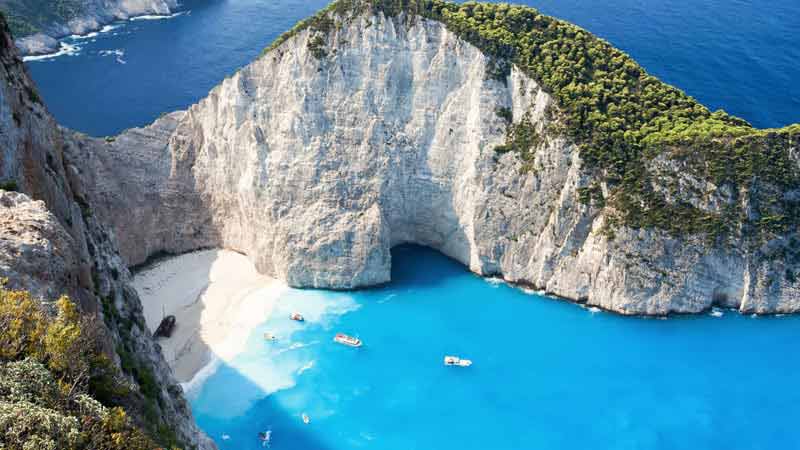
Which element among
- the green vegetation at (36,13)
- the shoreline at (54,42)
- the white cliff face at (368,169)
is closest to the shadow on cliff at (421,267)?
the white cliff face at (368,169)

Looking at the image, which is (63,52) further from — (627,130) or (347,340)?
(627,130)

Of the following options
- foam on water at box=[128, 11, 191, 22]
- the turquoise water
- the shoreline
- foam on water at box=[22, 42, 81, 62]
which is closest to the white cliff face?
the turquoise water

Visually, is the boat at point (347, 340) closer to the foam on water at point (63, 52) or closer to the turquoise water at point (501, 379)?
the turquoise water at point (501, 379)

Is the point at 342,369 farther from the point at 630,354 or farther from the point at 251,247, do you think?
the point at 630,354

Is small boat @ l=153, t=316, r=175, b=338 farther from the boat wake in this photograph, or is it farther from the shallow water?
the boat wake

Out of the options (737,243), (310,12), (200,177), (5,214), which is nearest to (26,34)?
(310,12)

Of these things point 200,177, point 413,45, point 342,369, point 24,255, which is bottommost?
point 342,369
